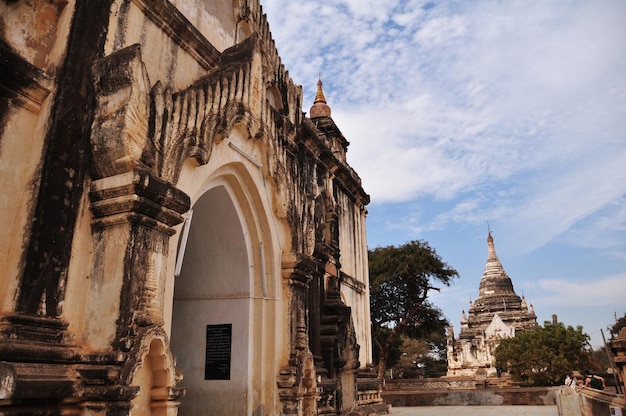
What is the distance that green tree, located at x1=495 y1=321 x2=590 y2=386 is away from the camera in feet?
97.0

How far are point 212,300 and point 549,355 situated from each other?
26.6 metres

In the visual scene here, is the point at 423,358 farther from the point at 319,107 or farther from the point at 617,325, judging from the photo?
the point at 319,107

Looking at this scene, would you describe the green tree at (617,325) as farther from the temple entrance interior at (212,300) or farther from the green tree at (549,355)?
the temple entrance interior at (212,300)

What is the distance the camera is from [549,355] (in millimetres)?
29859

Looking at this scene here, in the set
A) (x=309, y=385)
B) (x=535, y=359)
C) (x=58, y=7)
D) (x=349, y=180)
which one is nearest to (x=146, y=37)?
(x=58, y=7)

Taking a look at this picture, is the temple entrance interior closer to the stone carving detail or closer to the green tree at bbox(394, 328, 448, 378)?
the stone carving detail

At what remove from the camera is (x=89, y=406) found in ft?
16.3

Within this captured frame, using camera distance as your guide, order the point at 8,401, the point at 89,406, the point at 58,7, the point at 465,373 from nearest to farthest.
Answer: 1. the point at 8,401
2. the point at 89,406
3. the point at 58,7
4. the point at 465,373

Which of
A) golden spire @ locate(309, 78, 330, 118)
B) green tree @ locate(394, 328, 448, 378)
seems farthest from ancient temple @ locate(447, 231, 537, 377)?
golden spire @ locate(309, 78, 330, 118)

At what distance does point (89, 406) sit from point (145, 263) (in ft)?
4.96

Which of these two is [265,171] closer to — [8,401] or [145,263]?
[145,263]

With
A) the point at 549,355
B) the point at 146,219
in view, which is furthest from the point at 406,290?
the point at 146,219

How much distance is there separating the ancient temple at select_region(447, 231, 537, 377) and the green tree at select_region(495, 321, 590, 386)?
11.6 meters

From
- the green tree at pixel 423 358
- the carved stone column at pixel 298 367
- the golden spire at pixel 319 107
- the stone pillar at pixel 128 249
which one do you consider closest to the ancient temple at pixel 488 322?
the green tree at pixel 423 358
